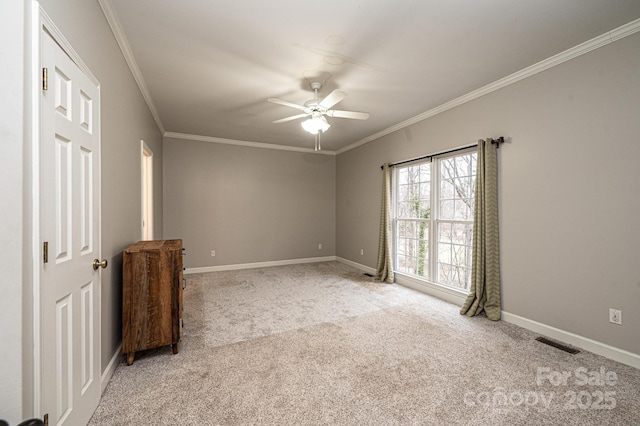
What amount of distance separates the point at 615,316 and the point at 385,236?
2.84 meters

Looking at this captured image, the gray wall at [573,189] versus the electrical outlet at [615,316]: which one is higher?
the gray wall at [573,189]

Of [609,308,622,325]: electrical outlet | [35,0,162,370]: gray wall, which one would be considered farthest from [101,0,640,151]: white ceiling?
A: [609,308,622,325]: electrical outlet

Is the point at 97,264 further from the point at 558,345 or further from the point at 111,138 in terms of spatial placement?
the point at 558,345

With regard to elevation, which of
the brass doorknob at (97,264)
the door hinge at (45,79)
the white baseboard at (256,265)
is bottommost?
the white baseboard at (256,265)

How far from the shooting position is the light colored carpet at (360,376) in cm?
169

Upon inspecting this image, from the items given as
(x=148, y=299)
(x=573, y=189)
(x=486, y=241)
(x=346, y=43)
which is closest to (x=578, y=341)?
(x=486, y=241)

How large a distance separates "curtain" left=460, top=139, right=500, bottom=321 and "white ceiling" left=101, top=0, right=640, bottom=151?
94 cm

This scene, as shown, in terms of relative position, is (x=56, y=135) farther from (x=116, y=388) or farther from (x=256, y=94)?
(x=256, y=94)

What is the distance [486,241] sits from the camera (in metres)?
3.18

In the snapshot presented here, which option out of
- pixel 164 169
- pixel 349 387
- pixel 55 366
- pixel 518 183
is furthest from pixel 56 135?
pixel 164 169

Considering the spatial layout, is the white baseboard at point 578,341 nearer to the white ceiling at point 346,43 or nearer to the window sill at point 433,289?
the window sill at point 433,289

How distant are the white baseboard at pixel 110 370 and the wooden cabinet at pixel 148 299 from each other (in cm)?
7

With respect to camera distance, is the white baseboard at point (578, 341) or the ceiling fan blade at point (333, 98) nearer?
the white baseboard at point (578, 341)

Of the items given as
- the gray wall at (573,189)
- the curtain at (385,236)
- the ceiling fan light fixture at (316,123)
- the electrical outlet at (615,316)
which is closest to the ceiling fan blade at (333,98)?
the ceiling fan light fixture at (316,123)
